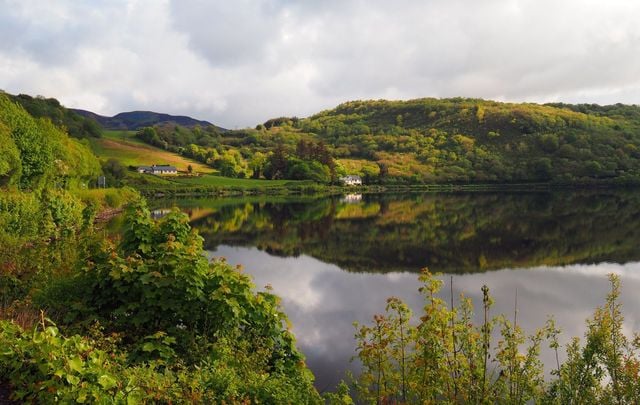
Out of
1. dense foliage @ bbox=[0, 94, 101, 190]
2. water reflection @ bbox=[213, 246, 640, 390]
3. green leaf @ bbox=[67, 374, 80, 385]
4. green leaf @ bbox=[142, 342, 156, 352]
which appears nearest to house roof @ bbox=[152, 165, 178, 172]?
dense foliage @ bbox=[0, 94, 101, 190]

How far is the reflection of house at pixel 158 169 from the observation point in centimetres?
14700

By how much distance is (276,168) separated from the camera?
16188cm

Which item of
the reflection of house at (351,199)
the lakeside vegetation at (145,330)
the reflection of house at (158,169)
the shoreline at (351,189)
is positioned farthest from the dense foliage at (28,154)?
the reflection of house at (158,169)

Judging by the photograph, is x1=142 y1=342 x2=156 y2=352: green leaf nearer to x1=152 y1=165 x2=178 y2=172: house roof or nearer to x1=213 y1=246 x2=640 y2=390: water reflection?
x1=213 y1=246 x2=640 y2=390: water reflection

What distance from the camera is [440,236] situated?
151ft

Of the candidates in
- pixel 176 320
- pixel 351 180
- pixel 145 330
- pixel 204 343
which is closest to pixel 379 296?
pixel 176 320

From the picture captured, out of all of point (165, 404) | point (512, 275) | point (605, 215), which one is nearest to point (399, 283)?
point (512, 275)

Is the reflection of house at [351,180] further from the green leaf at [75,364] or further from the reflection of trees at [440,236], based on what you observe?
the green leaf at [75,364]

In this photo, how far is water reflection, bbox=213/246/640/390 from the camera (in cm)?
1747

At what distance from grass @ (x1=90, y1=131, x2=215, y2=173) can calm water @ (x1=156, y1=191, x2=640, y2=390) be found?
4107 inches

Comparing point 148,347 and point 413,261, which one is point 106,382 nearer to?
point 148,347

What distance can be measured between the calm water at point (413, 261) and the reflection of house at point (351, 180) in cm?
9967

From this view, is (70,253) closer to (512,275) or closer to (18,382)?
(18,382)

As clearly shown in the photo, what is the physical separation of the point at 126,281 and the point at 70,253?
8621mm
